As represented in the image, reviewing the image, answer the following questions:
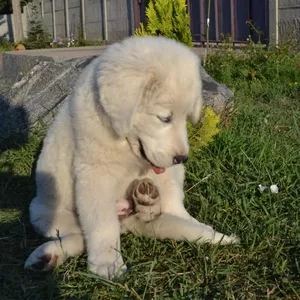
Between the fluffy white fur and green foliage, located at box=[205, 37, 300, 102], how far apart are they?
347 cm

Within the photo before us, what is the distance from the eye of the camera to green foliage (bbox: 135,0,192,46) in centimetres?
746

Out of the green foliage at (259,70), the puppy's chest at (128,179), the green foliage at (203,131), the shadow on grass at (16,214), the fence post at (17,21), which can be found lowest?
the shadow on grass at (16,214)

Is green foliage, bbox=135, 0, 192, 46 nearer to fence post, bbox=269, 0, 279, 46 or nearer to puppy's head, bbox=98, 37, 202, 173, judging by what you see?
fence post, bbox=269, 0, 279, 46

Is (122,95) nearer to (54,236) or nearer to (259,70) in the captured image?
(54,236)

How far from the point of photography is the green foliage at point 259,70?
6613mm

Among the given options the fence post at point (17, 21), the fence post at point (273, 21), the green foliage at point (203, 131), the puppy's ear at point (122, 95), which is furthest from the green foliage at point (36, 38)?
the puppy's ear at point (122, 95)

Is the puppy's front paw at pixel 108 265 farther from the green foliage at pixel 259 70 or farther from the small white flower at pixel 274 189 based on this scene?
the green foliage at pixel 259 70

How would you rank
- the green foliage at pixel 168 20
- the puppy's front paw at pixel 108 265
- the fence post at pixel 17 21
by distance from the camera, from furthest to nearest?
1. the fence post at pixel 17 21
2. the green foliage at pixel 168 20
3. the puppy's front paw at pixel 108 265

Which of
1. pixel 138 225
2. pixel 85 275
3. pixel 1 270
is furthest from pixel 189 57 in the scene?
pixel 1 270

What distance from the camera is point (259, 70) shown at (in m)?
7.48

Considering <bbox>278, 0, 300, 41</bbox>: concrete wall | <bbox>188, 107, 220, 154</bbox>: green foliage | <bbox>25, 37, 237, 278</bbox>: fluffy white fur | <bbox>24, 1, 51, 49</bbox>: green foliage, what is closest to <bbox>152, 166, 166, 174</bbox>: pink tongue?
<bbox>25, 37, 237, 278</bbox>: fluffy white fur

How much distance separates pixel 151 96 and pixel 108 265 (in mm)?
841

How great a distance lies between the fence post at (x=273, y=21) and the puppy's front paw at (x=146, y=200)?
741 centimetres

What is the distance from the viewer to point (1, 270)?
2.86 meters
